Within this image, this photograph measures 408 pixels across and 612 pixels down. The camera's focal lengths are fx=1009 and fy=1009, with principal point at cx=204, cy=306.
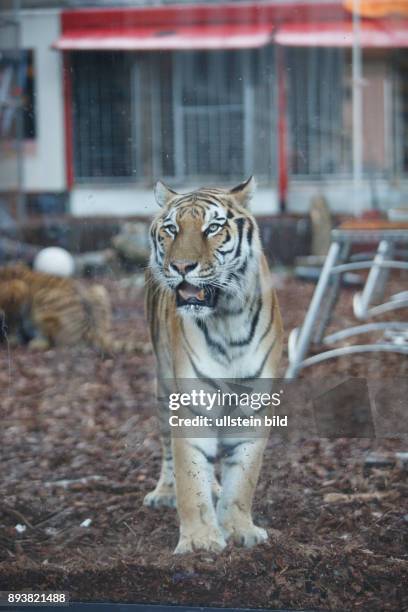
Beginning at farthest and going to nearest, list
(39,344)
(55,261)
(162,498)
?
(39,344) → (55,261) → (162,498)

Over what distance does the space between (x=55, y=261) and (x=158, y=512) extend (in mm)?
828

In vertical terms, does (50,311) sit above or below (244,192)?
below

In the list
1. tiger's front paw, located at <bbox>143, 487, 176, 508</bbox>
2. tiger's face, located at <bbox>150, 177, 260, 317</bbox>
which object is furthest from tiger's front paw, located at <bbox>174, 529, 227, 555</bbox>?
tiger's face, located at <bbox>150, 177, 260, 317</bbox>

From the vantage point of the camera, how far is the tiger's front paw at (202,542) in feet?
8.98

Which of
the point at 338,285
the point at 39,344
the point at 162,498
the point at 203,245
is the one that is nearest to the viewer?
the point at 203,245

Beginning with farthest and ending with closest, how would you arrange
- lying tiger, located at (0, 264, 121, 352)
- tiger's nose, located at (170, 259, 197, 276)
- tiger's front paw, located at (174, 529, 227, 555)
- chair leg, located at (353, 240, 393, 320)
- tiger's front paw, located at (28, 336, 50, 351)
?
tiger's front paw, located at (28, 336, 50, 351) → lying tiger, located at (0, 264, 121, 352) → chair leg, located at (353, 240, 393, 320) → tiger's front paw, located at (174, 529, 227, 555) → tiger's nose, located at (170, 259, 197, 276)

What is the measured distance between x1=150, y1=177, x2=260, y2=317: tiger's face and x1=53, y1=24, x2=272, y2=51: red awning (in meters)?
0.42

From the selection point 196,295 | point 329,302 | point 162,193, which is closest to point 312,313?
point 329,302

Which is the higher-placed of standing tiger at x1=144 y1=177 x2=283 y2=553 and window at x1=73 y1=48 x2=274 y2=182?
window at x1=73 y1=48 x2=274 y2=182

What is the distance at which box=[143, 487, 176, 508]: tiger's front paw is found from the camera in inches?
111

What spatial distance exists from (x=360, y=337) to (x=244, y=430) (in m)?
0.56

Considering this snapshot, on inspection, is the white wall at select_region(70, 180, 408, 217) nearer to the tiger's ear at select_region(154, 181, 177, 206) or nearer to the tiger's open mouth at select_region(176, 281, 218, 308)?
the tiger's ear at select_region(154, 181, 177, 206)

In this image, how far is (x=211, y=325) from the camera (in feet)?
8.92

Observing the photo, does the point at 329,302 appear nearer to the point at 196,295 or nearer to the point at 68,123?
the point at 196,295
